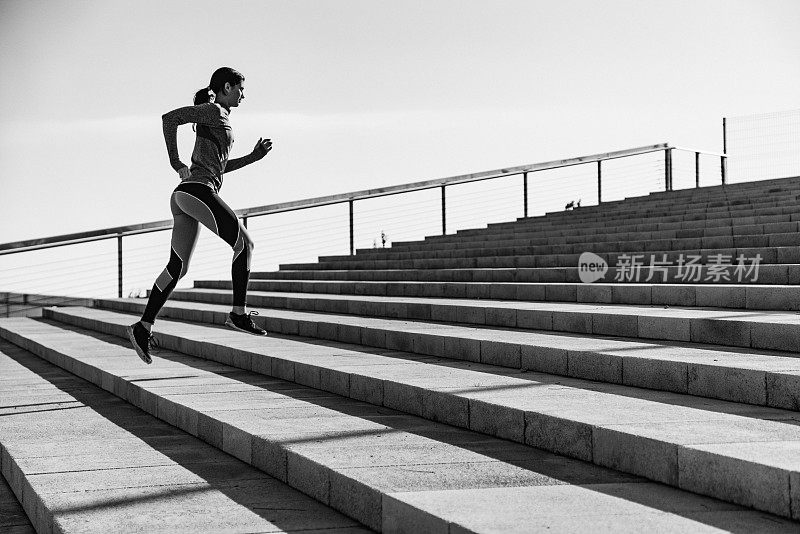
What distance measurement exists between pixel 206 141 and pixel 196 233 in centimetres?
55

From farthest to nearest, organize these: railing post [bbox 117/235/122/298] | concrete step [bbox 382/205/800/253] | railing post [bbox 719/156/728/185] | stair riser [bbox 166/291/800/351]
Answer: railing post [bbox 719/156/728/185], railing post [bbox 117/235/122/298], concrete step [bbox 382/205/800/253], stair riser [bbox 166/291/800/351]

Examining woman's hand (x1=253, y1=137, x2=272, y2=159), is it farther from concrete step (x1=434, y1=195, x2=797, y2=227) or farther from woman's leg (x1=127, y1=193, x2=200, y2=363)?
concrete step (x1=434, y1=195, x2=797, y2=227)

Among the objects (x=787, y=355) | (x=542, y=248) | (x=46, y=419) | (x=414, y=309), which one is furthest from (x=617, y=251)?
(x=46, y=419)

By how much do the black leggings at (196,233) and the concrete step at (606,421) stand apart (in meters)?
0.73

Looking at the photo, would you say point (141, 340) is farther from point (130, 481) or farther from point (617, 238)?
point (617, 238)

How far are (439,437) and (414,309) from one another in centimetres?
451

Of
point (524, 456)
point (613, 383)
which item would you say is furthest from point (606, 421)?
point (613, 383)

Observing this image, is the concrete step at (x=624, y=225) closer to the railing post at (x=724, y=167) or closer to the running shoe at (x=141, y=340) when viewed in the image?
the railing post at (x=724, y=167)

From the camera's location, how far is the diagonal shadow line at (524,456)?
308 centimetres

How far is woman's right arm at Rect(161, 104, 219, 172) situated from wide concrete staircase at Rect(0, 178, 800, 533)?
1343 mm

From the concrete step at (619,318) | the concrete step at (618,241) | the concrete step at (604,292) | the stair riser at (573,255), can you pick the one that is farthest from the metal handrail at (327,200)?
the concrete step at (619,318)

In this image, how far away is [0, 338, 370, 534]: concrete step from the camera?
11.1 ft

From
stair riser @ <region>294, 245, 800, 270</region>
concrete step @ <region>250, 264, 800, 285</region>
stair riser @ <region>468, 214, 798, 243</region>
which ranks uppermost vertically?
stair riser @ <region>468, 214, 798, 243</region>

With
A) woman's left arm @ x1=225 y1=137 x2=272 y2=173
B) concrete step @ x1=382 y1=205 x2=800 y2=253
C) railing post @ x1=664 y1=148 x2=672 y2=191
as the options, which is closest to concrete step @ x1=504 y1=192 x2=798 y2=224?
concrete step @ x1=382 y1=205 x2=800 y2=253
